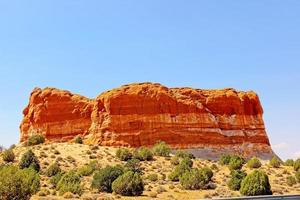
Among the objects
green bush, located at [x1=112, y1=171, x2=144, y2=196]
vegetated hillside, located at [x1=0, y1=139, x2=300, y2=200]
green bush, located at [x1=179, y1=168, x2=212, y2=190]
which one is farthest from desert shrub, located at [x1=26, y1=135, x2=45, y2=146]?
green bush, located at [x1=112, y1=171, x2=144, y2=196]

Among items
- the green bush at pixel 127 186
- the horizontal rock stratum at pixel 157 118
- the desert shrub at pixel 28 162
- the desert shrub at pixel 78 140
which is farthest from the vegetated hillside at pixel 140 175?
the horizontal rock stratum at pixel 157 118

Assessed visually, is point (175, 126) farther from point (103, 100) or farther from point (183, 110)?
point (103, 100)

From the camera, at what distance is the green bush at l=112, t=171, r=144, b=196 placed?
34.0 metres

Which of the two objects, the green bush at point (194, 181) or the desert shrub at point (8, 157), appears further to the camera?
the desert shrub at point (8, 157)

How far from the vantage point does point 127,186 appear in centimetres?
3409

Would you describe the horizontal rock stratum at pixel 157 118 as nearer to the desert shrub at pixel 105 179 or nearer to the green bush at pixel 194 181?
the green bush at pixel 194 181

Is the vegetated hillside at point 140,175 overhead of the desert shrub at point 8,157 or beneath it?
beneath

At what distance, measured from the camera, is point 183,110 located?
8912 centimetres

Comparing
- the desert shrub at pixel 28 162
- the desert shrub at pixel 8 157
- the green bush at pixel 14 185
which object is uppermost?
the desert shrub at pixel 8 157

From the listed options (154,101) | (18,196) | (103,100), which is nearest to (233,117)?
(154,101)

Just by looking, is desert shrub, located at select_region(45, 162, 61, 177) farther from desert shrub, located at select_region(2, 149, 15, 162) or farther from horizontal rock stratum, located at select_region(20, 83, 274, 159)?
horizontal rock stratum, located at select_region(20, 83, 274, 159)

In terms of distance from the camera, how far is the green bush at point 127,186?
34.0 meters

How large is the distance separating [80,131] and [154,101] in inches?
649

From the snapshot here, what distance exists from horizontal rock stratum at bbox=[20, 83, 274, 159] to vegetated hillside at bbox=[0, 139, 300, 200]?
14.9 metres
